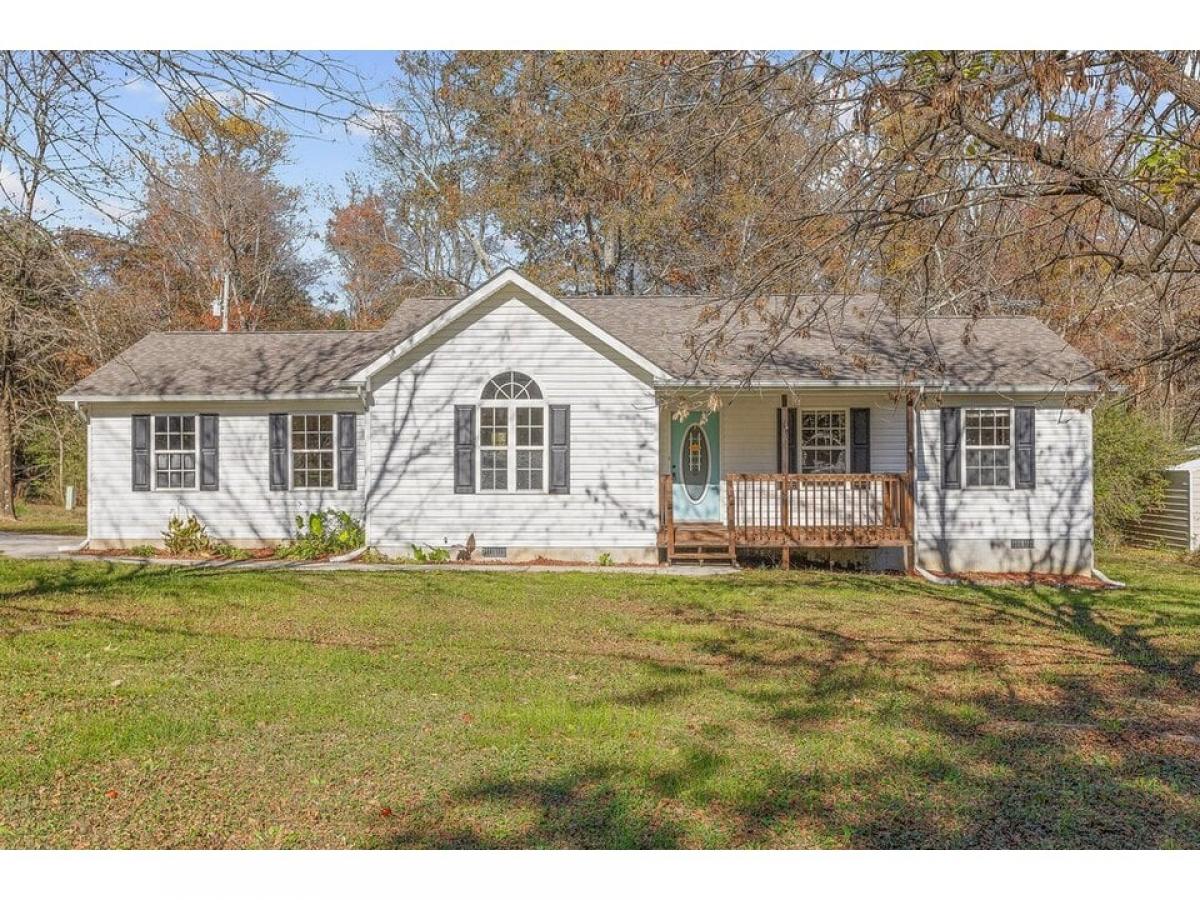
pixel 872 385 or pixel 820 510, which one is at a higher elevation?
pixel 872 385

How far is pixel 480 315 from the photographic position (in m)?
14.9

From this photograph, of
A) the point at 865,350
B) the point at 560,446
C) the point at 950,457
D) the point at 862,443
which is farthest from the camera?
the point at 865,350

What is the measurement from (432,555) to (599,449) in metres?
3.07

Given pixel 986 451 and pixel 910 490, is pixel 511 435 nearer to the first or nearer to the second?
pixel 910 490

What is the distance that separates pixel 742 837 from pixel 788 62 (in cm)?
410

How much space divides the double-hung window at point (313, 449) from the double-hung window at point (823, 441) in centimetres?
788

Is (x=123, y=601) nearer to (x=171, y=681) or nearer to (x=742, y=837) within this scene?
(x=171, y=681)

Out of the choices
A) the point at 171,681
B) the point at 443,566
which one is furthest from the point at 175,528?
the point at 171,681

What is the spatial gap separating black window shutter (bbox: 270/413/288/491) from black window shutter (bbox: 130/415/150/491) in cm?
215

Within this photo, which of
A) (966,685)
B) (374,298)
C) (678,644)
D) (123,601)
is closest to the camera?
(966,685)

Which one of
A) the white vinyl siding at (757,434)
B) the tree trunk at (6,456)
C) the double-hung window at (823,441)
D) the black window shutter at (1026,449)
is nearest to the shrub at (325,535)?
the white vinyl siding at (757,434)

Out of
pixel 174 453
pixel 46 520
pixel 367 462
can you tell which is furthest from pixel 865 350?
pixel 46 520

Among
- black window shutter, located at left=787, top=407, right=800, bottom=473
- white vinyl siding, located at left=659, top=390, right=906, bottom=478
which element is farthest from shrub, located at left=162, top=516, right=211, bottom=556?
black window shutter, located at left=787, top=407, right=800, bottom=473

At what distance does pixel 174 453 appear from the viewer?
16172 mm
